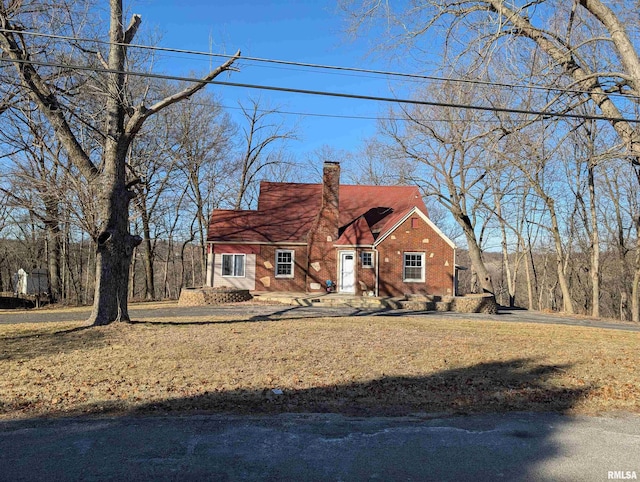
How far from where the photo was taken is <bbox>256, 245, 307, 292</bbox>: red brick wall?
25.7 m

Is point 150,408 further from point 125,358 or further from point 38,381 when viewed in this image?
point 125,358

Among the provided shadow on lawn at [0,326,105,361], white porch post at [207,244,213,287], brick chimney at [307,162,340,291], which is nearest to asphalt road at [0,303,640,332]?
shadow on lawn at [0,326,105,361]

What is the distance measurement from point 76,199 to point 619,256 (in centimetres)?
3688

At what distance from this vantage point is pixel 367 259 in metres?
24.9

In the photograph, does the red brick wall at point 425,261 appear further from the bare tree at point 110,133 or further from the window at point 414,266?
the bare tree at point 110,133

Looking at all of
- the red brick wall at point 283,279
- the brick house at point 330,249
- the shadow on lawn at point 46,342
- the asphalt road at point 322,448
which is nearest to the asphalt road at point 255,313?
the shadow on lawn at point 46,342

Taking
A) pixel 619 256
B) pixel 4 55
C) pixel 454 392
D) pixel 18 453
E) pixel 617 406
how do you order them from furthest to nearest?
pixel 619 256 < pixel 4 55 < pixel 454 392 < pixel 617 406 < pixel 18 453

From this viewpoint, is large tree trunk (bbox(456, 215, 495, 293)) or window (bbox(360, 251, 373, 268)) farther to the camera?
large tree trunk (bbox(456, 215, 495, 293))

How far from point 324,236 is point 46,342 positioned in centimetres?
1640

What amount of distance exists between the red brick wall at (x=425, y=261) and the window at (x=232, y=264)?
7.34m

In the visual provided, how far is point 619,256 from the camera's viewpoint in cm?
3653

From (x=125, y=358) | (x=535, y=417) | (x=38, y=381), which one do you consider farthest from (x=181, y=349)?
(x=535, y=417)

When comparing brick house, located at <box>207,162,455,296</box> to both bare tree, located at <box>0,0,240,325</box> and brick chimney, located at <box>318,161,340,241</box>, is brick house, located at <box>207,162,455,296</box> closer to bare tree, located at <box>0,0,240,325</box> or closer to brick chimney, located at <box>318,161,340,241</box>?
brick chimney, located at <box>318,161,340,241</box>

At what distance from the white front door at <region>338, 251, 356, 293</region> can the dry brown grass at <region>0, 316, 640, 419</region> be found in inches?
463
